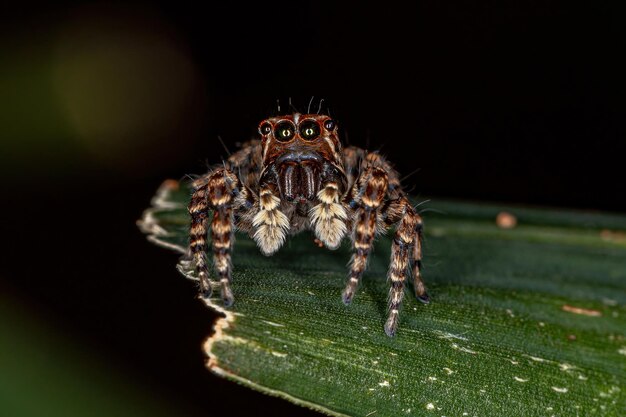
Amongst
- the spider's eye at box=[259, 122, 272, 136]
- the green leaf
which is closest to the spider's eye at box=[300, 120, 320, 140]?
the spider's eye at box=[259, 122, 272, 136]

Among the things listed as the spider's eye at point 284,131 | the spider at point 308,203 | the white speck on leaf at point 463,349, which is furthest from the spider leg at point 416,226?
the spider's eye at point 284,131

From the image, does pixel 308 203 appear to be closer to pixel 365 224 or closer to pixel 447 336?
pixel 365 224

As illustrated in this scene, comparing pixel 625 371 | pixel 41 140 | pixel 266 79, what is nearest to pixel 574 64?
pixel 266 79

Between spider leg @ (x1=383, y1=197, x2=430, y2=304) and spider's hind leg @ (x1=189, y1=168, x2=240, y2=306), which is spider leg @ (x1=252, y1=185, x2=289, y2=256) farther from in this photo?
spider leg @ (x1=383, y1=197, x2=430, y2=304)

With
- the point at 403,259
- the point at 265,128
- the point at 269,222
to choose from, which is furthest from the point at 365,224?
the point at 265,128

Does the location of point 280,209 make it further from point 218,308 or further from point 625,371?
point 625,371

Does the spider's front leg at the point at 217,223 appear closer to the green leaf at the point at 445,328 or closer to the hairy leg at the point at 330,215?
the green leaf at the point at 445,328
